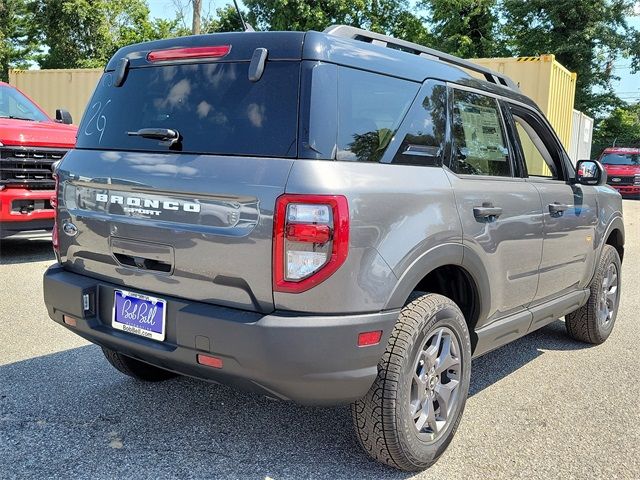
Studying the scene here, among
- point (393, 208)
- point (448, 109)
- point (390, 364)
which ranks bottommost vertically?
point (390, 364)

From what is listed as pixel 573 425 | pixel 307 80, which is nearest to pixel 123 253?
pixel 307 80

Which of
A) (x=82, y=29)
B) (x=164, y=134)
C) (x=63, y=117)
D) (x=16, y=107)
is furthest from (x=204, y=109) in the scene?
(x=82, y=29)

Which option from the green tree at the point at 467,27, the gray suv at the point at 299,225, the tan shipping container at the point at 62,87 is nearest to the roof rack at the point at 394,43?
the gray suv at the point at 299,225

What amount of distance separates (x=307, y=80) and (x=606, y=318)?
370 cm

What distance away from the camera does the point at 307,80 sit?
8.09ft

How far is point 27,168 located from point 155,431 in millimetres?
5064

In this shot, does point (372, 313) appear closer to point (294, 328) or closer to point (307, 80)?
point (294, 328)

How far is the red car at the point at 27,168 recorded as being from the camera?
6.92 metres

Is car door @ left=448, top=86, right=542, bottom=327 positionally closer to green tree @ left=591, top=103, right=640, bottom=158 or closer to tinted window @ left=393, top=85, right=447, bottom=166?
tinted window @ left=393, top=85, right=447, bottom=166

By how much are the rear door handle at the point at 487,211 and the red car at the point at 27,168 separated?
5.57 meters

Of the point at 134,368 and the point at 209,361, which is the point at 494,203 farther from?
the point at 134,368

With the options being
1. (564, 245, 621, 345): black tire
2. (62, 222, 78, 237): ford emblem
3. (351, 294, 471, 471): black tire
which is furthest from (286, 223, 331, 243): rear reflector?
(564, 245, 621, 345): black tire

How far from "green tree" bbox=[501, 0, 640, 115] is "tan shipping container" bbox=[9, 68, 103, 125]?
67.6 feet

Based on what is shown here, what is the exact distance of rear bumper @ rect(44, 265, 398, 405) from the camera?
2.31 meters
